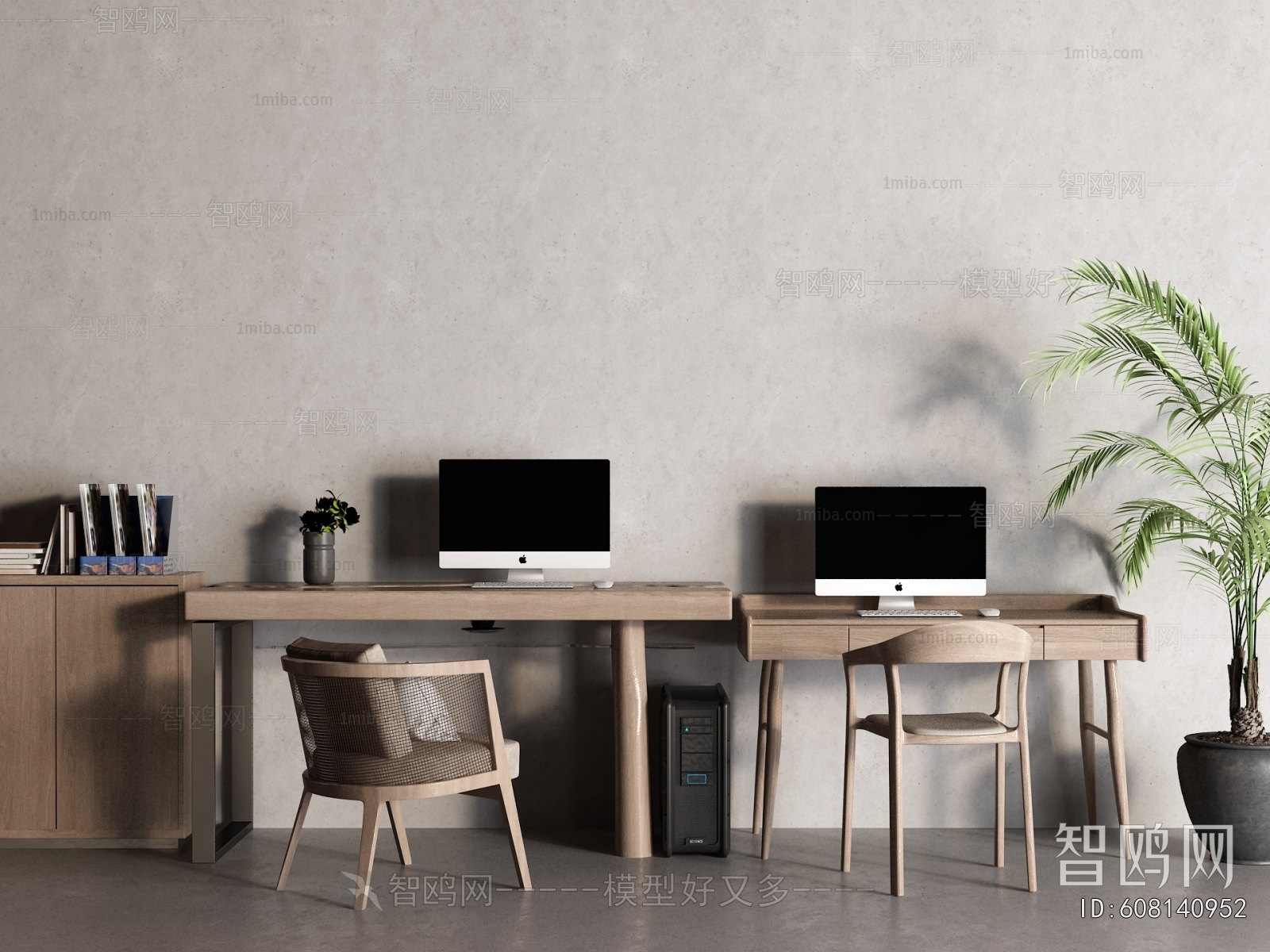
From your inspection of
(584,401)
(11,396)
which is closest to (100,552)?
(11,396)

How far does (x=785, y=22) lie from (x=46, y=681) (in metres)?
3.85

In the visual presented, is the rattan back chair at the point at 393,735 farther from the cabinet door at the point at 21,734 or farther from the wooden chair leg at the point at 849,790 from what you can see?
the cabinet door at the point at 21,734

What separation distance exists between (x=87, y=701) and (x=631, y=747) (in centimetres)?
202

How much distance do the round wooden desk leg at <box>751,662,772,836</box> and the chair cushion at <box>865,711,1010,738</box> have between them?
1.98 feet

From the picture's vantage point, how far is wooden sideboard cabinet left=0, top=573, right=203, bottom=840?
13.8 ft

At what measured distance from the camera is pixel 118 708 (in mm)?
4219

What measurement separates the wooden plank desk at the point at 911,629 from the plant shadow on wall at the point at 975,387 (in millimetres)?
724

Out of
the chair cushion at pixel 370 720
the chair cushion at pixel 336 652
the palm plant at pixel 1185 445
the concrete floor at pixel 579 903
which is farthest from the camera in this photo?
the palm plant at pixel 1185 445

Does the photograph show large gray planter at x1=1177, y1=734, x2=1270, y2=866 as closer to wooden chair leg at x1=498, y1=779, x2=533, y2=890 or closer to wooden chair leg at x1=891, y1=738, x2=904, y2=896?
wooden chair leg at x1=891, y1=738, x2=904, y2=896

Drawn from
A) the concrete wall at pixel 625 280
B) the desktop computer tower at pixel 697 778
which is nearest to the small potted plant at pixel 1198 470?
the concrete wall at pixel 625 280

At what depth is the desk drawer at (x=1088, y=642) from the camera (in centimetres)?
410

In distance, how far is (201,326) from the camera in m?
4.66

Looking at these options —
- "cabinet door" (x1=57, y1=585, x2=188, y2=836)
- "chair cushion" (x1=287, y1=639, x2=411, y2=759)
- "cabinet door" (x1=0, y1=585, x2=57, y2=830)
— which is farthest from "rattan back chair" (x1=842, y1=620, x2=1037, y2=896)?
"cabinet door" (x1=0, y1=585, x2=57, y2=830)

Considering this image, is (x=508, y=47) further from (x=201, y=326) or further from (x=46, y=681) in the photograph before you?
(x=46, y=681)
